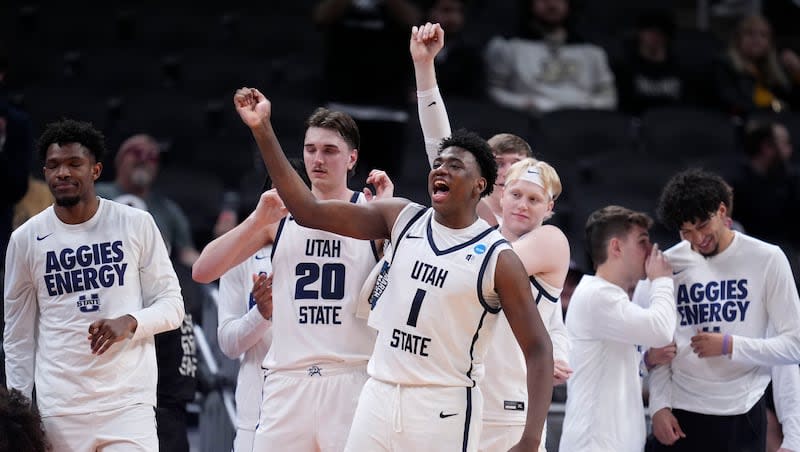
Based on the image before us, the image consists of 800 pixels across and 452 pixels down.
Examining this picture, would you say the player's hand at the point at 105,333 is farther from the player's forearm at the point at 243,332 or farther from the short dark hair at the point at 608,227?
the short dark hair at the point at 608,227

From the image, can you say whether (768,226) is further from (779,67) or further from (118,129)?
(118,129)

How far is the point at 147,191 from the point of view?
9.36 metres

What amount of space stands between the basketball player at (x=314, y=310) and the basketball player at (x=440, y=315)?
1.75ft

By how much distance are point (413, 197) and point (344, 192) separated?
3651mm

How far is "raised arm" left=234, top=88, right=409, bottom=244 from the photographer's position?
5152 mm

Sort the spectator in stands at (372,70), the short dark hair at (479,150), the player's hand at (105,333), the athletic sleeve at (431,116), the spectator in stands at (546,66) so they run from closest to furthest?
the short dark hair at (479,150) → the player's hand at (105,333) → the athletic sleeve at (431,116) → the spectator in stands at (372,70) → the spectator in stands at (546,66)

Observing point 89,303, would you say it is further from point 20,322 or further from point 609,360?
point 609,360

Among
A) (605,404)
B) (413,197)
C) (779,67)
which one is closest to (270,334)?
(605,404)

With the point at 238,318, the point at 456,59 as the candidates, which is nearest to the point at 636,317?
the point at 238,318

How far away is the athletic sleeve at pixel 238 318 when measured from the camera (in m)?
6.47

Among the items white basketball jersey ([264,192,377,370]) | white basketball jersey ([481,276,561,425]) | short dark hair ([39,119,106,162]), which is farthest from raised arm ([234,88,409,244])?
short dark hair ([39,119,106,162])

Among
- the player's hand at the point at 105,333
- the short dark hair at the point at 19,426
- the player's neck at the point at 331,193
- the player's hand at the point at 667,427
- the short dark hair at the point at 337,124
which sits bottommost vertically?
the player's hand at the point at 667,427

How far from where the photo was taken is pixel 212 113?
1128 centimetres

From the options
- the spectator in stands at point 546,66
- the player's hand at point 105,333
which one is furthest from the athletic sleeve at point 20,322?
the spectator in stands at point 546,66
